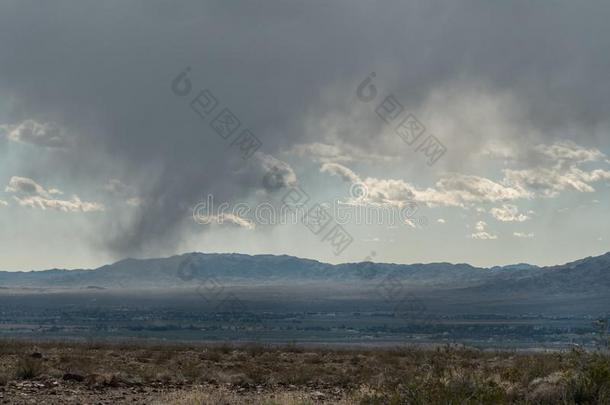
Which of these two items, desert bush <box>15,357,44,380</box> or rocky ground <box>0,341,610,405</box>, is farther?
desert bush <box>15,357,44,380</box>

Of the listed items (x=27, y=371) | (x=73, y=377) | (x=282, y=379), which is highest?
(x=27, y=371)

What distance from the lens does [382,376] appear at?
810 inches

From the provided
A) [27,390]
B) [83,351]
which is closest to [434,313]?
[83,351]

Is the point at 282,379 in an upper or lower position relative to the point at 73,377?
lower

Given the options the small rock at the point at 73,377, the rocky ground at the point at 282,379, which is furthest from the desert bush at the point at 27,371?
the small rock at the point at 73,377

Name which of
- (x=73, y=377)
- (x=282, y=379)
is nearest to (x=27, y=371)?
(x=73, y=377)

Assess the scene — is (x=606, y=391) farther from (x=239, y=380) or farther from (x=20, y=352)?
(x=20, y=352)

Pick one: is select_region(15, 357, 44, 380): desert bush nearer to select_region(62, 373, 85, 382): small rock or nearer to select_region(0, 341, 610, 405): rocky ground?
select_region(0, 341, 610, 405): rocky ground

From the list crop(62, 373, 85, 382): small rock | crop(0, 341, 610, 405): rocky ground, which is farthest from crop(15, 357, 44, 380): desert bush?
crop(62, 373, 85, 382): small rock

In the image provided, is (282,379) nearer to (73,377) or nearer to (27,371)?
(73,377)

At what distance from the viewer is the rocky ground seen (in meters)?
13.2

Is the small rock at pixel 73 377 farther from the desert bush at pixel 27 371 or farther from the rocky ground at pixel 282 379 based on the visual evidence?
the desert bush at pixel 27 371

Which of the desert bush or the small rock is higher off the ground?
the desert bush

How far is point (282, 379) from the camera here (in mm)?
21188
